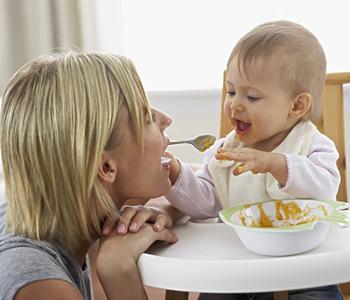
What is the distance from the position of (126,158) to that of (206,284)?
0.31m

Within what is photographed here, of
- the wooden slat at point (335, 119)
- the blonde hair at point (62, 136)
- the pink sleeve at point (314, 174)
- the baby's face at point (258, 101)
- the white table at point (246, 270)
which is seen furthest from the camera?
the wooden slat at point (335, 119)

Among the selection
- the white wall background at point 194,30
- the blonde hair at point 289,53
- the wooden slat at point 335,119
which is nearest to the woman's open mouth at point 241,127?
the blonde hair at point 289,53

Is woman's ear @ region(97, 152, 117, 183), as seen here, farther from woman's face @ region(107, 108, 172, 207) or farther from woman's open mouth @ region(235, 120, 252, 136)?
woman's open mouth @ region(235, 120, 252, 136)

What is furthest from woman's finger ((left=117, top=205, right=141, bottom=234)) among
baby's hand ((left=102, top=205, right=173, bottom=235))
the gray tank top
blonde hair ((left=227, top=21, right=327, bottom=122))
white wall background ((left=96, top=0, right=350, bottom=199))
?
white wall background ((left=96, top=0, right=350, bottom=199))

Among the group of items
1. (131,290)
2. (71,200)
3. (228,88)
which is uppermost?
(228,88)

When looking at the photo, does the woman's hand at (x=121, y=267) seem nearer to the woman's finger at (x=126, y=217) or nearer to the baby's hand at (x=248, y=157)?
the woman's finger at (x=126, y=217)

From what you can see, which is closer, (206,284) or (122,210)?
(206,284)

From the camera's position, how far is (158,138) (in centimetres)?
128

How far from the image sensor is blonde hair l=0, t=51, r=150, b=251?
3.84 feet

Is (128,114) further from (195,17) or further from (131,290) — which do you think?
(195,17)

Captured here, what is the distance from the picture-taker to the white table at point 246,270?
104cm

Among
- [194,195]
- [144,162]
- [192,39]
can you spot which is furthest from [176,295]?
[192,39]

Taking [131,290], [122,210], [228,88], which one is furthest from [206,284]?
[228,88]

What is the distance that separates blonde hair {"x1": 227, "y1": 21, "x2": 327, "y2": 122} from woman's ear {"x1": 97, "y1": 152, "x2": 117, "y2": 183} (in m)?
0.34
